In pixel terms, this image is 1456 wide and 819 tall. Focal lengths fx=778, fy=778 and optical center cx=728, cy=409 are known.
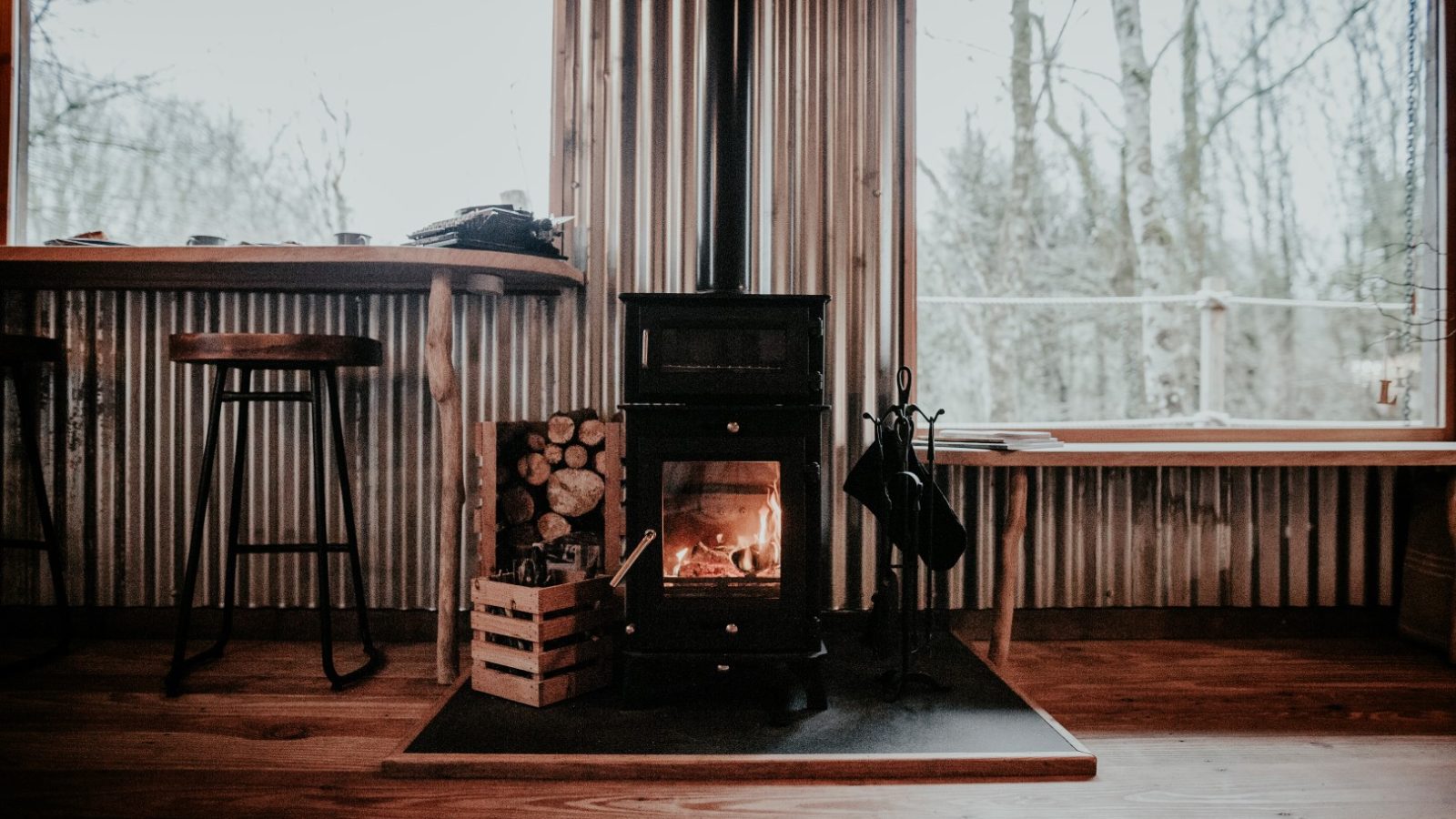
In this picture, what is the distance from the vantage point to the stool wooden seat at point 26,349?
2254mm

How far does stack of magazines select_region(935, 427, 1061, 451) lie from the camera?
7.91 feet

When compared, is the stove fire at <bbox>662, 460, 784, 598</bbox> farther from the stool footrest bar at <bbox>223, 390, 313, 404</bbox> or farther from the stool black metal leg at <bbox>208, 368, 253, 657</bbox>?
the stool black metal leg at <bbox>208, 368, 253, 657</bbox>

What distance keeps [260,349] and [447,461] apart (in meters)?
0.56

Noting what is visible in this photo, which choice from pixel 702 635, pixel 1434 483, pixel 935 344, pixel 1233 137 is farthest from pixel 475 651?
pixel 1233 137

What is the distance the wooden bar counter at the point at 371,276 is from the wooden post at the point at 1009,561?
1.53 m

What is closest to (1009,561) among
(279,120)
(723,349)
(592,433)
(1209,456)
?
(1209,456)

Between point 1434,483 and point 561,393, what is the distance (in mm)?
3095

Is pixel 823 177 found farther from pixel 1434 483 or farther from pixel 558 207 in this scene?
pixel 1434 483

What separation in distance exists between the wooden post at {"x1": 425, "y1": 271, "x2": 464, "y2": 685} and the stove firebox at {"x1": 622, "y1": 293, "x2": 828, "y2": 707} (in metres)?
0.56

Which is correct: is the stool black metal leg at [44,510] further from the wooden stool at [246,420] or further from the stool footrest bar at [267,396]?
the stool footrest bar at [267,396]

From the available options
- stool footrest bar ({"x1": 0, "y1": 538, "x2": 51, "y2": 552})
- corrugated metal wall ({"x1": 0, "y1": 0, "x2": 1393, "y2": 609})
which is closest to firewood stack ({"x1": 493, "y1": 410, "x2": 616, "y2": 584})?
corrugated metal wall ({"x1": 0, "y1": 0, "x2": 1393, "y2": 609})

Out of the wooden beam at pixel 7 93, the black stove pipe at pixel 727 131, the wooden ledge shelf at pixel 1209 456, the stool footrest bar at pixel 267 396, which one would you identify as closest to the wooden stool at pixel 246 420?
the stool footrest bar at pixel 267 396

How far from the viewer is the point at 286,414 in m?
2.73

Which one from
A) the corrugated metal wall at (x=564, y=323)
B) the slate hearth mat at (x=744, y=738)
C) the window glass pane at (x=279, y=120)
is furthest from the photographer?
the window glass pane at (x=279, y=120)
